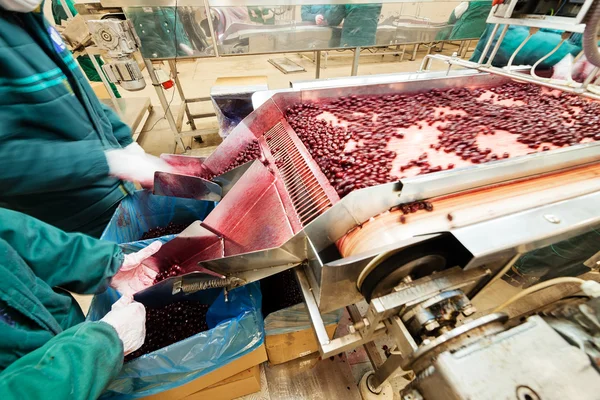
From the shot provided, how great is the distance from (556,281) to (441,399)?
0.71 m

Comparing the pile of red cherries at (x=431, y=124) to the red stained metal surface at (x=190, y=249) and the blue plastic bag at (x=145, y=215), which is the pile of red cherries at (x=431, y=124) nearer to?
the red stained metal surface at (x=190, y=249)

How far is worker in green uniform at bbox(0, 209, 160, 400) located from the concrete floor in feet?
9.17

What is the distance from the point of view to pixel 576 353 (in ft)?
1.52

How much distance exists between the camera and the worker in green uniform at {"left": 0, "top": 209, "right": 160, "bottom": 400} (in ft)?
2.03

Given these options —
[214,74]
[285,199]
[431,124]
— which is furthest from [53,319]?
[214,74]

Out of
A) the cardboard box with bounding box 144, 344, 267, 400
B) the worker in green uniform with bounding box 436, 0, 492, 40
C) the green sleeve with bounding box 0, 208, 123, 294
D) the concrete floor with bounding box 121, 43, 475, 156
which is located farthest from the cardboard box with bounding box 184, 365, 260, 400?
the worker in green uniform with bounding box 436, 0, 492, 40

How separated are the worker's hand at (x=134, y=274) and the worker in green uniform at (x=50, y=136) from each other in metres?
0.42

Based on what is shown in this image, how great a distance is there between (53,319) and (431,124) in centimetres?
193

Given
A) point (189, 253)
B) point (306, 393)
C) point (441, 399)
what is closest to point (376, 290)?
point (441, 399)

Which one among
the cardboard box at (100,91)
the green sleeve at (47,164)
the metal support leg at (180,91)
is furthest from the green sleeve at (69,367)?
the cardboard box at (100,91)

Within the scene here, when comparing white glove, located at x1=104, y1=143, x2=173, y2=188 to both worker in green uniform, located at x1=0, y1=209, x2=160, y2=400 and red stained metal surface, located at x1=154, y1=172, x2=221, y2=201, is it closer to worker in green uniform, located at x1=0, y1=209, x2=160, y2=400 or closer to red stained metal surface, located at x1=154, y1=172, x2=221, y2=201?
red stained metal surface, located at x1=154, y1=172, x2=221, y2=201

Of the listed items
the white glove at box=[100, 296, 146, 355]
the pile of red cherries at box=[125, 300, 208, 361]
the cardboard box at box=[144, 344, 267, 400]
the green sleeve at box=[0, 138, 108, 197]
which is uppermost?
the green sleeve at box=[0, 138, 108, 197]

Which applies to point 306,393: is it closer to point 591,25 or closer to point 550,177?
point 550,177

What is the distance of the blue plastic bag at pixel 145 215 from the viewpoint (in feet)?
4.79
